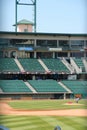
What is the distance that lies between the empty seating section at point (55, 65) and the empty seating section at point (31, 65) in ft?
1.20

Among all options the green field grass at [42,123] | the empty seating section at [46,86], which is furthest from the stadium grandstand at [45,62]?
the green field grass at [42,123]

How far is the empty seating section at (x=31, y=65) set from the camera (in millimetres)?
14484

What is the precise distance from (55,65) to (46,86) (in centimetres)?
217

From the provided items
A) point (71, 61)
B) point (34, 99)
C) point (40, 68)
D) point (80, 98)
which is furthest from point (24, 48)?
point (80, 98)

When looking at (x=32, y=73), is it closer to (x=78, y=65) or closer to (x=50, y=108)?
(x=78, y=65)

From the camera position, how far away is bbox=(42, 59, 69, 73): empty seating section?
14553 millimetres

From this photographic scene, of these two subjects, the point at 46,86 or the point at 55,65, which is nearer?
the point at 46,86

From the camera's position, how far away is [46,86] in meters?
12.9

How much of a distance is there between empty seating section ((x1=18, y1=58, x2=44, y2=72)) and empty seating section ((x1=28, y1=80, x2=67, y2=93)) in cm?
96

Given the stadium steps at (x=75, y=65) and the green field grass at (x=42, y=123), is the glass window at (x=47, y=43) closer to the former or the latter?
the stadium steps at (x=75, y=65)

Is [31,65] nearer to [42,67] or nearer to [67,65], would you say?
[42,67]

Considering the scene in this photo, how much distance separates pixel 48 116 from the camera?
311 inches

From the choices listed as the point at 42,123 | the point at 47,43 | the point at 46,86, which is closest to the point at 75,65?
the point at 47,43

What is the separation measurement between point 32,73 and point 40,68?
25.0 inches
